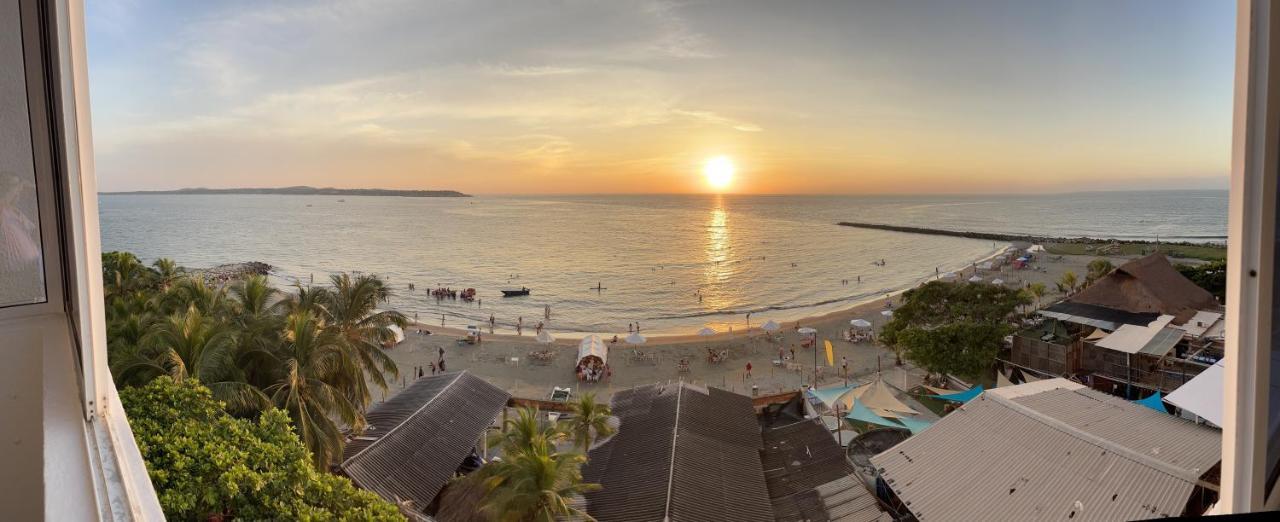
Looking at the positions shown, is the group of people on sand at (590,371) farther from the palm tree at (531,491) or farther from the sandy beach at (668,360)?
the palm tree at (531,491)

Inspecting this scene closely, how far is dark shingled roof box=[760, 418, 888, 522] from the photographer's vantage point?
882 centimetres

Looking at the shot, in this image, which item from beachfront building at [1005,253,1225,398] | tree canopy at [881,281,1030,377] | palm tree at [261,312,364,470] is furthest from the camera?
tree canopy at [881,281,1030,377]

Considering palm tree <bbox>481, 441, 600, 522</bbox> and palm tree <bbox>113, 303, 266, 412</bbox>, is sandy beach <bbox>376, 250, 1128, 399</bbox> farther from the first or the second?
palm tree <bbox>113, 303, 266, 412</bbox>

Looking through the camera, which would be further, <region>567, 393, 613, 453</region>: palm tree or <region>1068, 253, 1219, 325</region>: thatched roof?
<region>1068, 253, 1219, 325</region>: thatched roof

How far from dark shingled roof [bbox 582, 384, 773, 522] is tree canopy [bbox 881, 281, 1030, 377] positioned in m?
6.21

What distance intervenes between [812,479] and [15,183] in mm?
10176

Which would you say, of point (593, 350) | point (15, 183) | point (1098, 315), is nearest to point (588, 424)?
point (593, 350)

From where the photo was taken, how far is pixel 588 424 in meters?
11.7

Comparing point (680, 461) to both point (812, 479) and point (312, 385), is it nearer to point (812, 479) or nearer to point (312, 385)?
point (812, 479)

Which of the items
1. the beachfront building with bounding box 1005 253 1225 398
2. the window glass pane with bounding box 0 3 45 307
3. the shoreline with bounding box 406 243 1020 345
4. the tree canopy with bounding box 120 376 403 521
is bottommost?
the shoreline with bounding box 406 243 1020 345

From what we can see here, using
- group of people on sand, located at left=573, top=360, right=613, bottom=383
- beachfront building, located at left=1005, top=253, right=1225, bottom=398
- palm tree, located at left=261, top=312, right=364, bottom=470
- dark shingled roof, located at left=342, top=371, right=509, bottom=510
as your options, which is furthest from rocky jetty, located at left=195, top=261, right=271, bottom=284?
beachfront building, located at left=1005, top=253, right=1225, bottom=398

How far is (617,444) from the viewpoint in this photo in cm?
1112

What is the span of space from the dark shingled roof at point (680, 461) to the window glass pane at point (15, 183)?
7.55m

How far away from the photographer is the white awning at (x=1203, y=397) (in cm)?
860
